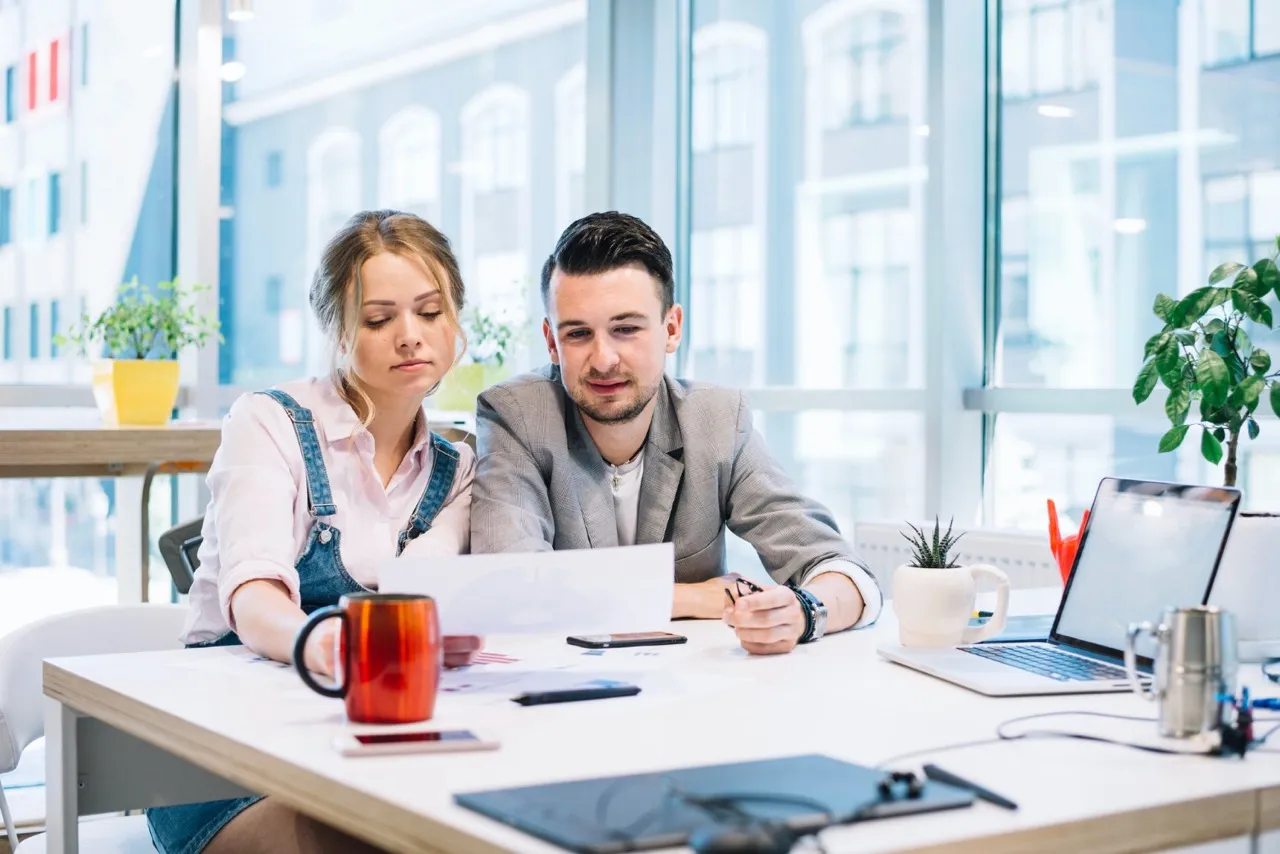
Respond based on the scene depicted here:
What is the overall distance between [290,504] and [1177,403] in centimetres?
163

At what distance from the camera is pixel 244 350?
4.44 metres

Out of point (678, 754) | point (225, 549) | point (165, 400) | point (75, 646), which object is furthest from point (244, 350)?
point (678, 754)

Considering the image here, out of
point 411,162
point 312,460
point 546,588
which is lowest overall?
point 546,588

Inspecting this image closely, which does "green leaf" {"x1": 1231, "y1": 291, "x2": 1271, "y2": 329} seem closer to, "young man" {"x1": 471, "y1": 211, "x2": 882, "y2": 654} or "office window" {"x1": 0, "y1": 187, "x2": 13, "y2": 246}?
"young man" {"x1": 471, "y1": 211, "x2": 882, "y2": 654}

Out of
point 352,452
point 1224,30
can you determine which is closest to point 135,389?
point 352,452

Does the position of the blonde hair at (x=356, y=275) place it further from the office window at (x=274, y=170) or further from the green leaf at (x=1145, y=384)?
the office window at (x=274, y=170)

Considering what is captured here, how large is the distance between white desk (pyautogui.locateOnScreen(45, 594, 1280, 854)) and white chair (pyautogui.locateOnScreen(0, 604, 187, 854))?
1.57 ft

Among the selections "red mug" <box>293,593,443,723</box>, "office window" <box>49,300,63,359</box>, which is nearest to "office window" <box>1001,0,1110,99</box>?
"office window" <box>49,300,63,359</box>

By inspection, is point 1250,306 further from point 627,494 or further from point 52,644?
point 52,644

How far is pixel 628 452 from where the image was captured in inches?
87.1

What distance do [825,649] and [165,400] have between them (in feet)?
7.39

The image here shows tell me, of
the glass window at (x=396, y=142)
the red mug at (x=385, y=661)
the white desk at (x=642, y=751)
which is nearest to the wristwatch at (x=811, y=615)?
the white desk at (x=642, y=751)

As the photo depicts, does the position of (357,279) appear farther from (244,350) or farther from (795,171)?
(795,171)

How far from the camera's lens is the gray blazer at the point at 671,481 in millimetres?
2084
